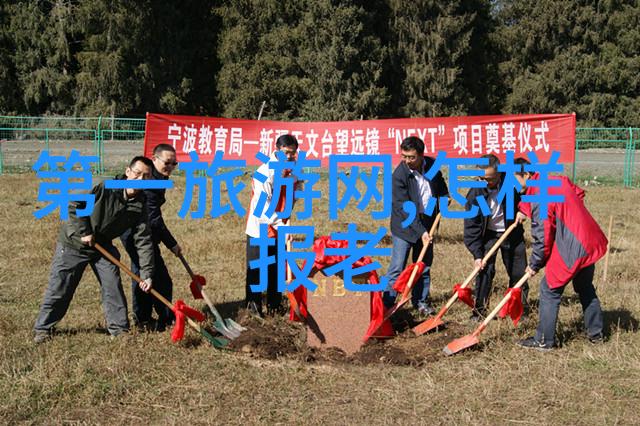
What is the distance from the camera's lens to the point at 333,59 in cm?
2867

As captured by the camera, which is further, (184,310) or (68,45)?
(68,45)

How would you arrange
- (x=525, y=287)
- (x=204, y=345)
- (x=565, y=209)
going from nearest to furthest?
(x=565, y=209), (x=204, y=345), (x=525, y=287)

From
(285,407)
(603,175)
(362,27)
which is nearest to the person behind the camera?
(285,407)

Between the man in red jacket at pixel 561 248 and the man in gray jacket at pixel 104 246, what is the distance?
2.91 metres

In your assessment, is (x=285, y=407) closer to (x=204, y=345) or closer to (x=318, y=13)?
(x=204, y=345)

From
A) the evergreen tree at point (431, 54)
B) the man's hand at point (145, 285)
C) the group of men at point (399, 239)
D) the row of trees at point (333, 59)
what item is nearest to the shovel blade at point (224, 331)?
the group of men at point (399, 239)

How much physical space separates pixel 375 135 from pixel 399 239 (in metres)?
6.24

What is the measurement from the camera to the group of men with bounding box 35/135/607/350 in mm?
4523

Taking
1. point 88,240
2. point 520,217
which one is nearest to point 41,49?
point 88,240

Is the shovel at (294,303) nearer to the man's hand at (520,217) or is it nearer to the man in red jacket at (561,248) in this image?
the man in red jacket at (561,248)

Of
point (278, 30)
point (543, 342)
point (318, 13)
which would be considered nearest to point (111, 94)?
point (278, 30)

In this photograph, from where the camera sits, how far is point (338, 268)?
4660 mm

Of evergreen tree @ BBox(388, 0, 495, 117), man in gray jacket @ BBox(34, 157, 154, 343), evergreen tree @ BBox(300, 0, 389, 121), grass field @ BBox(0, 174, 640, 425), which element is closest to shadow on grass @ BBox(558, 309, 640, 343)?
grass field @ BBox(0, 174, 640, 425)

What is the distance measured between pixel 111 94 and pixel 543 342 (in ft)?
95.8
